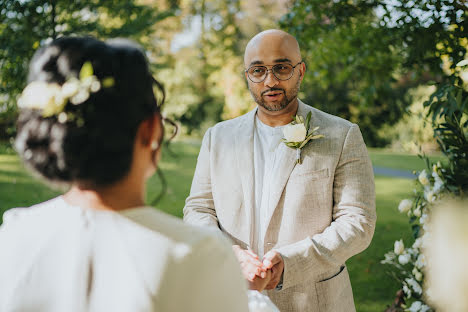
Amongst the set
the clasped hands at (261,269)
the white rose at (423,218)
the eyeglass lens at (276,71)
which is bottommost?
the white rose at (423,218)

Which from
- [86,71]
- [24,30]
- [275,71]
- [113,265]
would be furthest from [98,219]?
[24,30]

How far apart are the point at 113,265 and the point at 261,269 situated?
3.60 feet

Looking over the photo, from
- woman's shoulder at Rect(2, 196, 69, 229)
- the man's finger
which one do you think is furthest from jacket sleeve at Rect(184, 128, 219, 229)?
woman's shoulder at Rect(2, 196, 69, 229)

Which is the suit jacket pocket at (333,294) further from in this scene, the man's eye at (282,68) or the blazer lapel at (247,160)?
the man's eye at (282,68)

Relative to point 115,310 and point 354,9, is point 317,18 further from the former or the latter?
point 115,310

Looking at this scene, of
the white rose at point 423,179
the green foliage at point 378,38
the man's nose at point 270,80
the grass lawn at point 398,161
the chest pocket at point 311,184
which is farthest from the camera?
the grass lawn at point 398,161

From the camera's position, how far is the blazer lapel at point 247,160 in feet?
7.40

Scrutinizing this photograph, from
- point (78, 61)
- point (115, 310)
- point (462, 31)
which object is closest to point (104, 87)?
point (78, 61)

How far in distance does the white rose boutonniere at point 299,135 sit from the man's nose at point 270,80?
24 centimetres

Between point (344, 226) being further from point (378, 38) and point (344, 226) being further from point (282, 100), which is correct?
point (378, 38)

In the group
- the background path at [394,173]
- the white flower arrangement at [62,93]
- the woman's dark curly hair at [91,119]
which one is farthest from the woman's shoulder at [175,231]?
the background path at [394,173]

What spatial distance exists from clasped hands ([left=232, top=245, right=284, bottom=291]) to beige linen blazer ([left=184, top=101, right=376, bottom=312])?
0.14ft

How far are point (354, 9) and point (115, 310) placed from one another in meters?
3.81

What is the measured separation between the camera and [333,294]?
2193 mm
